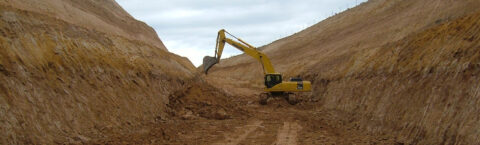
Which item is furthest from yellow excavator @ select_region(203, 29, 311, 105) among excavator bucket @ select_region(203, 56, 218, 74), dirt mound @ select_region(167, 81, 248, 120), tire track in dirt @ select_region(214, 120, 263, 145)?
tire track in dirt @ select_region(214, 120, 263, 145)

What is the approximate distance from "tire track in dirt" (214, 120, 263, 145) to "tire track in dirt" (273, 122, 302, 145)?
107cm

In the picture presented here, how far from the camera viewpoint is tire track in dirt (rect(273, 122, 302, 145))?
11891 mm

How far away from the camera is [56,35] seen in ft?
45.4

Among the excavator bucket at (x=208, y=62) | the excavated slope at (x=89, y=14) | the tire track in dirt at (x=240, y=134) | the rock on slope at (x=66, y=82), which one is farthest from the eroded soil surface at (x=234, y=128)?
the excavated slope at (x=89, y=14)

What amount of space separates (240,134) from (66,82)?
5665mm

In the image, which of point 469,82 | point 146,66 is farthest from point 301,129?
point 146,66

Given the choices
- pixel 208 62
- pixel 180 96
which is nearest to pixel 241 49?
pixel 208 62

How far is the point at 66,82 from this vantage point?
11.9m

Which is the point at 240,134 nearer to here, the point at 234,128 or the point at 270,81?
the point at 234,128

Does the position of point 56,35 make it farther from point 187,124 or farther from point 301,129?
point 301,129

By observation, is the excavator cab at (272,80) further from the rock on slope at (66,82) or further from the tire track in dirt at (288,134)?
the tire track in dirt at (288,134)

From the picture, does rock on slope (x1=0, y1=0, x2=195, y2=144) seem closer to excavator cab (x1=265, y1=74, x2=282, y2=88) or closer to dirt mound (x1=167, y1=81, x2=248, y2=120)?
dirt mound (x1=167, y1=81, x2=248, y2=120)

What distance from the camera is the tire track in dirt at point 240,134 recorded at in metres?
11.9

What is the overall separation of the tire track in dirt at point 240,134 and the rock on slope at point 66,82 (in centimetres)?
336
